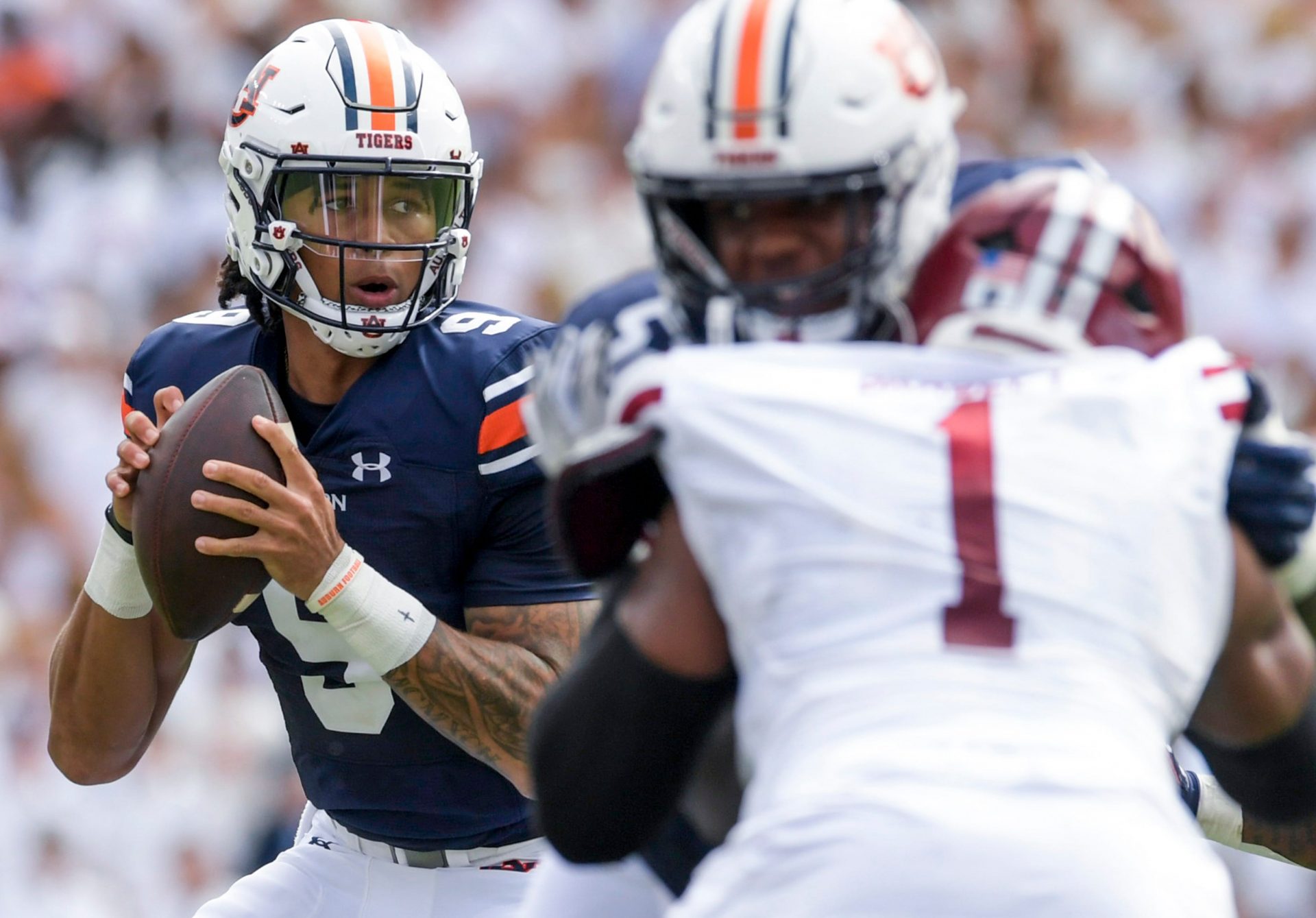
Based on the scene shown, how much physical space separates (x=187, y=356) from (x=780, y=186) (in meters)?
1.54

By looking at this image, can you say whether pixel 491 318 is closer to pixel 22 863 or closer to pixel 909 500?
pixel 909 500

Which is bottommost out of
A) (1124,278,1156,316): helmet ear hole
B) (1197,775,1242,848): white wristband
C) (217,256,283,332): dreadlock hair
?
(1197,775,1242,848): white wristband

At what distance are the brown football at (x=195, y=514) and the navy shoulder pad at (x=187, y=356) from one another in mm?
352

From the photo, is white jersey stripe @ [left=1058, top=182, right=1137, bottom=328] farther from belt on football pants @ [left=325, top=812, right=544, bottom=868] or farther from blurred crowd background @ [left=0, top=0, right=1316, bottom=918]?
blurred crowd background @ [left=0, top=0, right=1316, bottom=918]

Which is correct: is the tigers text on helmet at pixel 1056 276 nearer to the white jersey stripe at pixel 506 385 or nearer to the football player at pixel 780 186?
the football player at pixel 780 186

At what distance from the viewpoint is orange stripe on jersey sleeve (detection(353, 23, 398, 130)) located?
302cm

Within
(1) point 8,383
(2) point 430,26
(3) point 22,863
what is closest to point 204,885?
(3) point 22,863

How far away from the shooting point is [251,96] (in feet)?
10.2

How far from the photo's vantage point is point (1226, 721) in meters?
1.89

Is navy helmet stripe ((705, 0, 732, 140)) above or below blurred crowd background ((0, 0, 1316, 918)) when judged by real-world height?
above

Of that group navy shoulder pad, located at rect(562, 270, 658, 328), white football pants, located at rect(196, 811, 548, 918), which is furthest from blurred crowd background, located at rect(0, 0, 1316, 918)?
navy shoulder pad, located at rect(562, 270, 658, 328)

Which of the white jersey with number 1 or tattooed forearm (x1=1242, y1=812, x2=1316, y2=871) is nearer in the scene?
the white jersey with number 1

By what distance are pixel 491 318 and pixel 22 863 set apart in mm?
3839

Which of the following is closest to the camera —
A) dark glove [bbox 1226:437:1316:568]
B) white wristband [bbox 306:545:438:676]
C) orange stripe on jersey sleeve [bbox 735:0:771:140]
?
dark glove [bbox 1226:437:1316:568]
